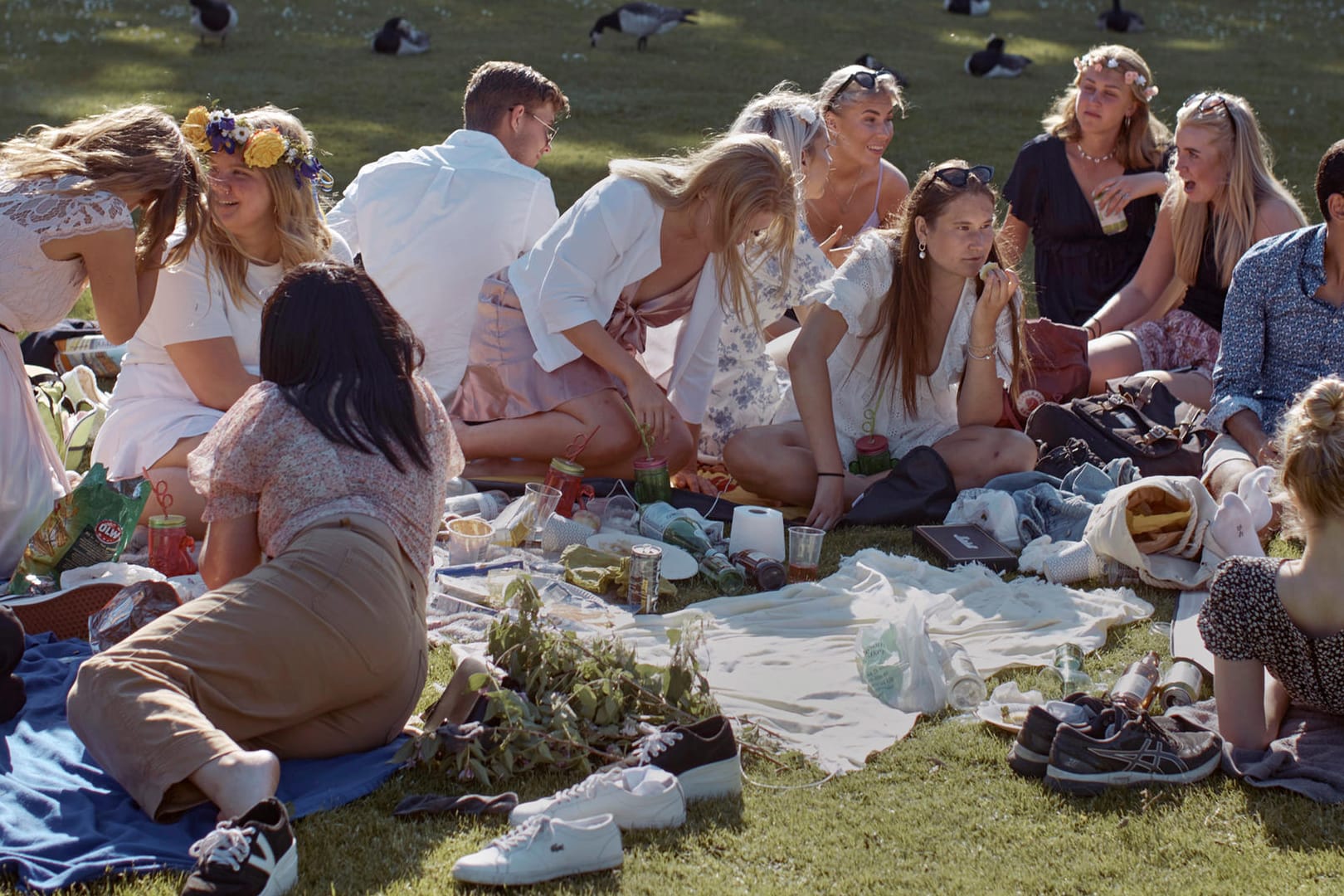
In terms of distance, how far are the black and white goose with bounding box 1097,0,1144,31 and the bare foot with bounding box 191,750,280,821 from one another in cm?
1779

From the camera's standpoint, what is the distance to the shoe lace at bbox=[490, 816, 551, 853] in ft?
9.77

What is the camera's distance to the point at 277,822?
113 inches

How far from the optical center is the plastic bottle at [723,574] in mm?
4785

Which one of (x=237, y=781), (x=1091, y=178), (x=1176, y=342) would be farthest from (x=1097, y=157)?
(x=237, y=781)

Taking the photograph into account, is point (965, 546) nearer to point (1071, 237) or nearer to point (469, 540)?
point (469, 540)

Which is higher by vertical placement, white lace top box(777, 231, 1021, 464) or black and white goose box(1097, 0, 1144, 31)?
black and white goose box(1097, 0, 1144, 31)

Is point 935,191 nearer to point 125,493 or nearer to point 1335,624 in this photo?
point 1335,624

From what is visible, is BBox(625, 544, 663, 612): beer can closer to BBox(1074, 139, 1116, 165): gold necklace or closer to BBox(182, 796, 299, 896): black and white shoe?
BBox(182, 796, 299, 896): black and white shoe

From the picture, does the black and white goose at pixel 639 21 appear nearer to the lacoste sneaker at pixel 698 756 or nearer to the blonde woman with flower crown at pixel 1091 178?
the blonde woman with flower crown at pixel 1091 178

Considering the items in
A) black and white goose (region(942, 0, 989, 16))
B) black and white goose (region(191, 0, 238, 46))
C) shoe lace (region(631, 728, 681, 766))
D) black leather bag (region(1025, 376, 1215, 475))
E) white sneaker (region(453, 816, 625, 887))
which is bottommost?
black leather bag (region(1025, 376, 1215, 475))

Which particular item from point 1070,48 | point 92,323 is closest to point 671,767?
point 92,323

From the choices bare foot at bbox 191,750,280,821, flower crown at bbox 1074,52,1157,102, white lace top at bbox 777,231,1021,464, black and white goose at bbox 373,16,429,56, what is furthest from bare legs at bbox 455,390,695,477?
black and white goose at bbox 373,16,429,56

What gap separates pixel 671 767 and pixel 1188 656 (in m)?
1.77

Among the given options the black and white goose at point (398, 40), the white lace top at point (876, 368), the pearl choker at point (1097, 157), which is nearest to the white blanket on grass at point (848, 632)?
the white lace top at point (876, 368)
